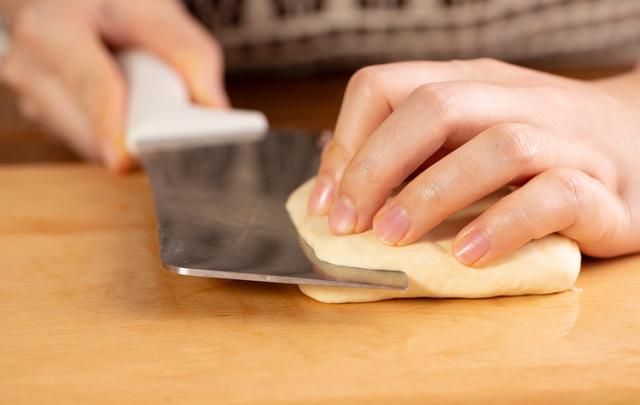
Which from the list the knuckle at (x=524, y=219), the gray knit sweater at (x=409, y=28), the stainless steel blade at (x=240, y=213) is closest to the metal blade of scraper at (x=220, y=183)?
the stainless steel blade at (x=240, y=213)

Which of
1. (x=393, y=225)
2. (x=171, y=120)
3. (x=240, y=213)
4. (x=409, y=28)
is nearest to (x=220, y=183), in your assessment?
(x=240, y=213)

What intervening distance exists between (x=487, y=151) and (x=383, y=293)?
0.18 m

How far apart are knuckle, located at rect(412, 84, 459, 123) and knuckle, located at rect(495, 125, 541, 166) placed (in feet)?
0.17

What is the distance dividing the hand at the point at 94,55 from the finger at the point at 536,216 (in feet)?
2.39

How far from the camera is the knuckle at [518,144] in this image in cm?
79

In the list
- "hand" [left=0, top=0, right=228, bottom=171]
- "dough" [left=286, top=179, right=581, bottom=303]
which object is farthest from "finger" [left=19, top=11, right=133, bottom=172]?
"dough" [left=286, top=179, right=581, bottom=303]

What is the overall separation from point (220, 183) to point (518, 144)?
437 millimetres

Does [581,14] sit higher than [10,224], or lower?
higher

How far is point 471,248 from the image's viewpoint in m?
0.79

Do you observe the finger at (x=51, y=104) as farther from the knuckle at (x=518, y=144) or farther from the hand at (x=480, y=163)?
the knuckle at (x=518, y=144)

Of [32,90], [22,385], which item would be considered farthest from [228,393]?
[32,90]

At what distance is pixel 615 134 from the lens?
35.5 inches

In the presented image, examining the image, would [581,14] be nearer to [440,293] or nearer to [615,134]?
[615,134]

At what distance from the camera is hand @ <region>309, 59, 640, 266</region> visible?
0.79 metres
